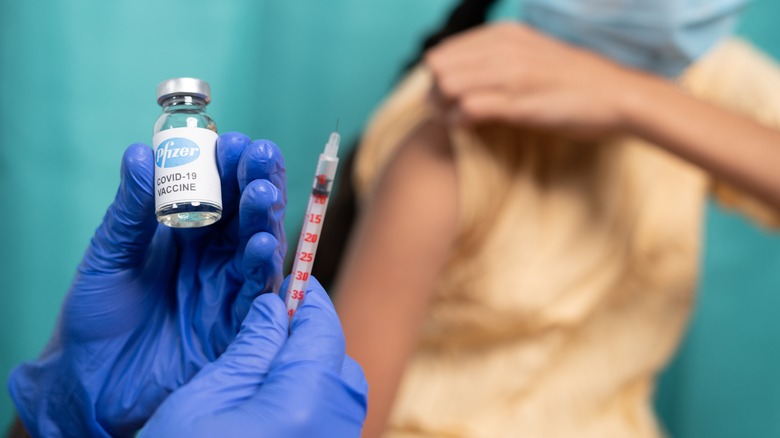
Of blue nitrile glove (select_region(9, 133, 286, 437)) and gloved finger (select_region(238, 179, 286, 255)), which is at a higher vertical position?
gloved finger (select_region(238, 179, 286, 255))

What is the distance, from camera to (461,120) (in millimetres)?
1011

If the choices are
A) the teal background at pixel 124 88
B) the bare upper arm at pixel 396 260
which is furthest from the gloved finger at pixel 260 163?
the teal background at pixel 124 88

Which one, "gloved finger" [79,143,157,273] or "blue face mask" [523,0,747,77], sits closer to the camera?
"gloved finger" [79,143,157,273]

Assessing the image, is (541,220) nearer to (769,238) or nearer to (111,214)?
(111,214)

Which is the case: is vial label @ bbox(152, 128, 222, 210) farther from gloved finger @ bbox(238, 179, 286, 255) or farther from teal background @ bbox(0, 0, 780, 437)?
teal background @ bbox(0, 0, 780, 437)

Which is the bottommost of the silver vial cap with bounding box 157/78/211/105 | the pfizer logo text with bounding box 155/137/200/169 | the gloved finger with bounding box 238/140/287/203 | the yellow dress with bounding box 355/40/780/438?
the yellow dress with bounding box 355/40/780/438

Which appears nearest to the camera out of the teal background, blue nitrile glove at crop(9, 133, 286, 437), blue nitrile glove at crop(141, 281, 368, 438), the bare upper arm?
blue nitrile glove at crop(141, 281, 368, 438)

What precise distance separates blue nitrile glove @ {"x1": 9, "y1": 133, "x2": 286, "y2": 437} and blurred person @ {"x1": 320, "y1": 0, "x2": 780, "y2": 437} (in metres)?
0.27

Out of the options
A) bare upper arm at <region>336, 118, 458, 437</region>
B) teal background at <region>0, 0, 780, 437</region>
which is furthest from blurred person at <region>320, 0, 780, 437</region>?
teal background at <region>0, 0, 780, 437</region>

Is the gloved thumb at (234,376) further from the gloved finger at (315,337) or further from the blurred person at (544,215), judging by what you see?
the blurred person at (544,215)

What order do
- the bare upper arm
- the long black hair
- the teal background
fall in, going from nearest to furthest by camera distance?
the bare upper arm, the teal background, the long black hair

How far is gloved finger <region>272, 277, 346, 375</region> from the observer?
596mm

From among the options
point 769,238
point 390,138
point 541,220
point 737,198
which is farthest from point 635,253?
point 769,238

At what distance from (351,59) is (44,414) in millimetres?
966
